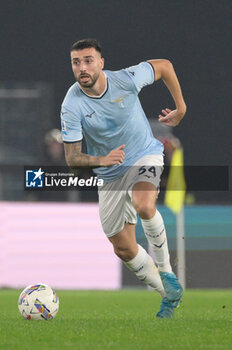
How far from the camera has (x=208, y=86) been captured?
1942 centimetres

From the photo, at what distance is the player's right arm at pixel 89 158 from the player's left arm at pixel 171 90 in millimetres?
554

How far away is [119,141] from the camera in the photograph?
23.9 ft

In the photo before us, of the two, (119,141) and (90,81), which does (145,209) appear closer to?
(119,141)

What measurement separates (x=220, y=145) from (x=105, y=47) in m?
3.08

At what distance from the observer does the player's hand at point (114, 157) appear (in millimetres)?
6641

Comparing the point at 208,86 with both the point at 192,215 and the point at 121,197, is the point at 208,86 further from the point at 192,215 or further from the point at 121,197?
the point at 121,197

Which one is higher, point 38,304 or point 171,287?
point 171,287

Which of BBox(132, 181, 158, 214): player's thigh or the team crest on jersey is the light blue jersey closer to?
the team crest on jersey

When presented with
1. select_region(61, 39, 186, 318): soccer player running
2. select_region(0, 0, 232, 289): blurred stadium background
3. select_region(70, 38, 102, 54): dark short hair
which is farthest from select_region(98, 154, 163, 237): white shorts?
select_region(0, 0, 232, 289): blurred stadium background

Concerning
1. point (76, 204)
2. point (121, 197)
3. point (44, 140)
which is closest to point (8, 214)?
point (76, 204)

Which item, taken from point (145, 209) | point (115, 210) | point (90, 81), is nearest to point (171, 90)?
point (90, 81)

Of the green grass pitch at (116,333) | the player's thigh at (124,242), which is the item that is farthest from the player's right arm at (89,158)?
the green grass pitch at (116,333)

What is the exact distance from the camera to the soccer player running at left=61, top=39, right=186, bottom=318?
23.1 feet

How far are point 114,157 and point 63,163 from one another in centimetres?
779
